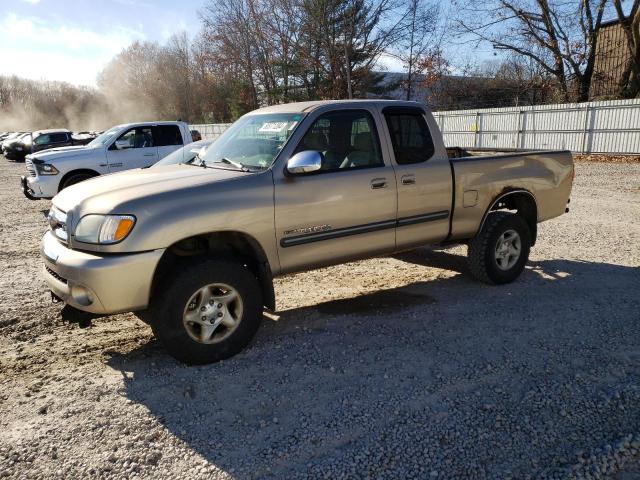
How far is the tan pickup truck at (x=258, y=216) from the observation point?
340cm

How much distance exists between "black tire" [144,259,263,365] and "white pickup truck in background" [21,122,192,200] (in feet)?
27.4

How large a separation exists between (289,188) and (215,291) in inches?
39.5

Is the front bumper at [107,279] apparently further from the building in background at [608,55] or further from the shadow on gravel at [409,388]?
the building in background at [608,55]

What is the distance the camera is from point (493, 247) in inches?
211

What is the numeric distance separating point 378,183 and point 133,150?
8.56 m

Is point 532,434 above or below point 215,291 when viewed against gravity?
below

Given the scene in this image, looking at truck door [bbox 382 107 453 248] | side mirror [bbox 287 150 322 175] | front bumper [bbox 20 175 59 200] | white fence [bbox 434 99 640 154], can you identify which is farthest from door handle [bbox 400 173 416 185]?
white fence [bbox 434 99 640 154]

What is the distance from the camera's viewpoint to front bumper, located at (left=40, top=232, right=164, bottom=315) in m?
3.29

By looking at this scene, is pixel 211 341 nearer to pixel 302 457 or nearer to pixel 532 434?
pixel 302 457

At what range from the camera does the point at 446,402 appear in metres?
Result: 3.22

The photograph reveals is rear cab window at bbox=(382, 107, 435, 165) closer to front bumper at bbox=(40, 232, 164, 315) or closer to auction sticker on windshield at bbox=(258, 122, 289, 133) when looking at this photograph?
auction sticker on windshield at bbox=(258, 122, 289, 133)

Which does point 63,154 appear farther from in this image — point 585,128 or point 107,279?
point 585,128

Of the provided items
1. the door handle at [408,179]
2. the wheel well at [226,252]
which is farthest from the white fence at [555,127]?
the wheel well at [226,252]

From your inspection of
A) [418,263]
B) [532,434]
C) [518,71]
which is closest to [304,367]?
[532,434]
